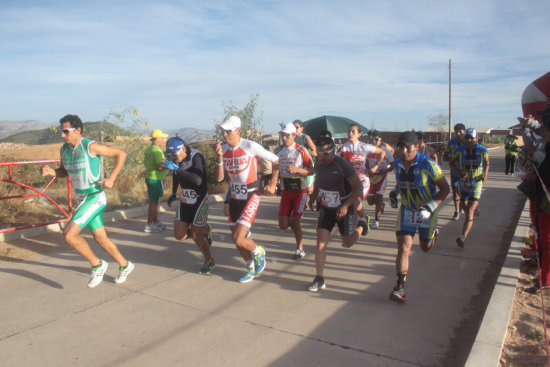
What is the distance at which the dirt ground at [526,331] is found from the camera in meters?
3.40

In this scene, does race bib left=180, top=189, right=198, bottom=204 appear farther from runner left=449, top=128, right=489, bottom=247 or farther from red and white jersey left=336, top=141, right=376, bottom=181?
runner left=449, top=128, right=489, bottom=247

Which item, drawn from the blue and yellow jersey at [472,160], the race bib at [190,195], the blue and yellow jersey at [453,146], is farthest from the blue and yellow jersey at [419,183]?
the blue and yellow jersey at [453,146]

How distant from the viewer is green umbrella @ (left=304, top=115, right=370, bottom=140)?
1708 centimetres

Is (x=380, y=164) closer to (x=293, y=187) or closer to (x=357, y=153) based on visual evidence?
(x=357, y=153)

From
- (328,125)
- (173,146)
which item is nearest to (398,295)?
(173,146)

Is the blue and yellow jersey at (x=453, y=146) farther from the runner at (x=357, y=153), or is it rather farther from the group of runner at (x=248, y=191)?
the group of runner at (x=248, y=191)

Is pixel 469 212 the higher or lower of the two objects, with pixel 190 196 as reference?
lower

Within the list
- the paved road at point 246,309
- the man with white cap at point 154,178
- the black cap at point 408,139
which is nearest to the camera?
the paved road at point 246,309

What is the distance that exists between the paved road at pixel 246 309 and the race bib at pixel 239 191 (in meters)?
1.08

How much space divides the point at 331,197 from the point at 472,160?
11.0 feet

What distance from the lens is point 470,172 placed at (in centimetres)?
702

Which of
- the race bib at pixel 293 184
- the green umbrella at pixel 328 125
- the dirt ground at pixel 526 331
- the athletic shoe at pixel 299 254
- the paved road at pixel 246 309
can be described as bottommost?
the paved road at pixel 246 309

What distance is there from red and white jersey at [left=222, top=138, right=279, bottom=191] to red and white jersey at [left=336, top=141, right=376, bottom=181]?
2480mm

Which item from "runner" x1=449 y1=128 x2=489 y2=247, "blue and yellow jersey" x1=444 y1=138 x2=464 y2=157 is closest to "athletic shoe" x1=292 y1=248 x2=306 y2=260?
"runner" x1=449 y1=128 x2=489 y2=247
